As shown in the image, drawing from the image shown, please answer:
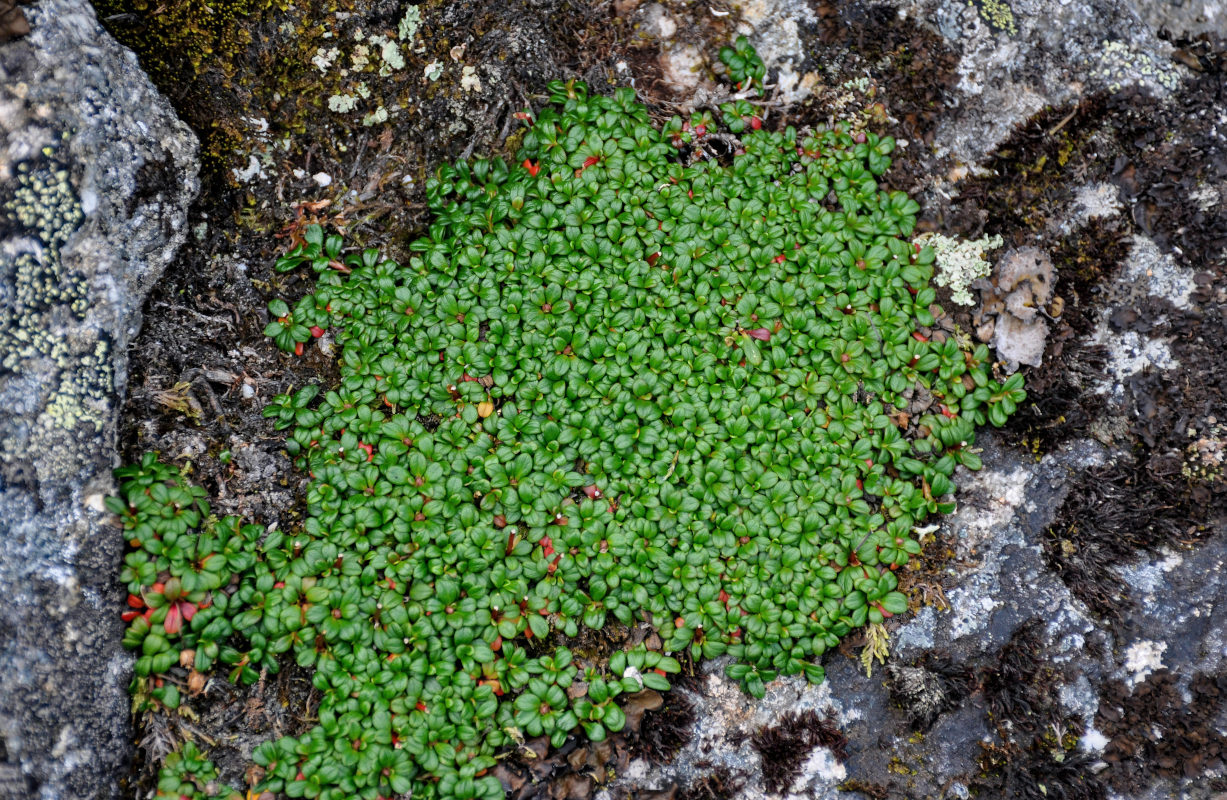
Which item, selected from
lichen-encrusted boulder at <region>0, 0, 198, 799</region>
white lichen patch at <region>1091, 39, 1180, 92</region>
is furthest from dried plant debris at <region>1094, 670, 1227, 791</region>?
lichen-encrusted boulder at <region>0, 0, 198, 799</region>

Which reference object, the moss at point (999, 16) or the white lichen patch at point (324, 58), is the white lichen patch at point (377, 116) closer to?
the white lichen patch at point (324, 58)

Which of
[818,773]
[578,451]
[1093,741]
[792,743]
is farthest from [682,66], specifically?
[1093,741]

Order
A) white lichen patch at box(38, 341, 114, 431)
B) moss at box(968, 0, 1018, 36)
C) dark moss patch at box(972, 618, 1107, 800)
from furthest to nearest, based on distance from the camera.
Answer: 1. moss at box(968, 0, 1018, 36)
2. dark moss patch at box(972, 618, 1107, 800)
3. white lichen patch at box(38, 341, 114, 431)

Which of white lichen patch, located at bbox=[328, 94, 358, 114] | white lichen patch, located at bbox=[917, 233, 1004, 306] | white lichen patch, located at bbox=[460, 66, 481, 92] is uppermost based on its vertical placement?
white lichen patch, located at bbox=[460, 66, 481, 92]

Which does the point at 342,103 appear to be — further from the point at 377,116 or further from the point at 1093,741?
the point at 1093,741

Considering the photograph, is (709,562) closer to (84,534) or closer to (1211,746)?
(1211,746)

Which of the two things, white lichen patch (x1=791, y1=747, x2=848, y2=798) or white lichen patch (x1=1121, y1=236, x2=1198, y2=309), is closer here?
white lichen patch (x1=791, y1=747, x2=848, y2=798)

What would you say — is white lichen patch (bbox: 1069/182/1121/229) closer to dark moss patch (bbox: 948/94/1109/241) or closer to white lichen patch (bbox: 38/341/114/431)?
dark moss patch (bbox: 948/94/1109/241)

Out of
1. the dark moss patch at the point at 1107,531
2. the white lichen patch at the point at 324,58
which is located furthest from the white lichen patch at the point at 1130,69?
the white lichen patch at the point at 324,58
